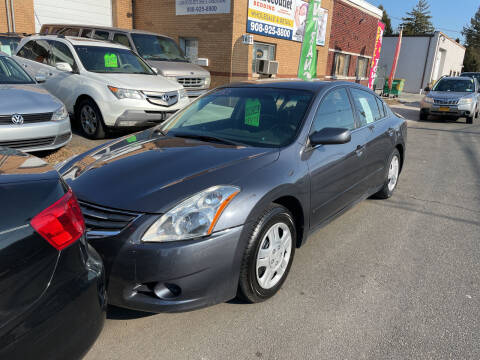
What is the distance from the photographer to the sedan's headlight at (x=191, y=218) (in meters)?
2.32

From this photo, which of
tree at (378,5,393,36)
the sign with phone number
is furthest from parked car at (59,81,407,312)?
tree at (378,5,393,36)

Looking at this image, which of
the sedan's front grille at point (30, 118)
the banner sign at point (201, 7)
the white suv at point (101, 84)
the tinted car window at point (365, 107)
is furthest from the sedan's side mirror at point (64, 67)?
the banner sign at point (201, 7)

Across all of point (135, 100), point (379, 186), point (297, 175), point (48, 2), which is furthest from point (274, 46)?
point (297, 175)

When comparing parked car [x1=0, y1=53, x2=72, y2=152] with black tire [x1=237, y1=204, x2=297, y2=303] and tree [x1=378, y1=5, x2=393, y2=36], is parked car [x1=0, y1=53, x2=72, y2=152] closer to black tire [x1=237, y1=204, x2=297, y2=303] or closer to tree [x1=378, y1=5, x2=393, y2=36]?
black tire [x1=237, y1=204, x2=297, y2=303]

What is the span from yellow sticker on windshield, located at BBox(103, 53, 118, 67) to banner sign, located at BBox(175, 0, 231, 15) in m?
7.39

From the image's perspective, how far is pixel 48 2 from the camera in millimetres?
14070

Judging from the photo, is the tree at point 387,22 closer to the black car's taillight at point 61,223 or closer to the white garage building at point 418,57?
the white garage building at point 418,57

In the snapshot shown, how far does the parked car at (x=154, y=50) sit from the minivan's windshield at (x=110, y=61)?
1691mm

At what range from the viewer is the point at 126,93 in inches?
280

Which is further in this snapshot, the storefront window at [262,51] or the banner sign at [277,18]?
the storefront window at [262,51]

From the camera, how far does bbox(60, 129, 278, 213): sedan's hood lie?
2473 millimetres

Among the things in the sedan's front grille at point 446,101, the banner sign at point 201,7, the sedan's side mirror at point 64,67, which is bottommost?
the sedan's front grille at point 446,101

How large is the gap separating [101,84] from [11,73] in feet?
4.59

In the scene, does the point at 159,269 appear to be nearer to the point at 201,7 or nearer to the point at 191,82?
the point at 191,82
